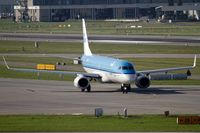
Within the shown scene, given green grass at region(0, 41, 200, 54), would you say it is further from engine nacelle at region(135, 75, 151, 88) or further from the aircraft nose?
the aircraft nose

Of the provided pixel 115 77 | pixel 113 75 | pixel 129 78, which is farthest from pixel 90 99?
pixel 113 75

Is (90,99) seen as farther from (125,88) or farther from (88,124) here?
(88,124)

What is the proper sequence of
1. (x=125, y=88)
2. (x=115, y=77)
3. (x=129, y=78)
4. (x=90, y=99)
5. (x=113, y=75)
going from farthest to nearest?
(x=113, y=75), (x=125, y=88), (x=115, y=77), (x=129, y=78), (x=90, y=99)

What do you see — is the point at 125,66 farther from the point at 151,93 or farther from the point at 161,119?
the point at 161,119

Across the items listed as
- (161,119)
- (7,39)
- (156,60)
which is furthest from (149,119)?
(7,39)

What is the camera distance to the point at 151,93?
79.2 m

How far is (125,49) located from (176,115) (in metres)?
81.7

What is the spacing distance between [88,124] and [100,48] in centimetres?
8936

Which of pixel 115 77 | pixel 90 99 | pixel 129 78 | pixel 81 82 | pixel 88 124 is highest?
pixel 129 78

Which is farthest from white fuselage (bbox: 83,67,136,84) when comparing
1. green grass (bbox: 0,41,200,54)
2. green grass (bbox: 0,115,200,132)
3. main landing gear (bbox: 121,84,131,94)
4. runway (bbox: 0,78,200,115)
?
green grass (bbox: 0,41,200,54)

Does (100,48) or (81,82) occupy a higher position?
(81,82)

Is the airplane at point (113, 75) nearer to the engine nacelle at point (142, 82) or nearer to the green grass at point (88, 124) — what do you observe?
the engine nacelle at point (142, 82)

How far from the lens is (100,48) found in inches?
5709

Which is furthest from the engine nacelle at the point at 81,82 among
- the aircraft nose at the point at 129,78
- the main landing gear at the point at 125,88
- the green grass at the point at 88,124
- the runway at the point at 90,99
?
the green grass at the point at 88,124
